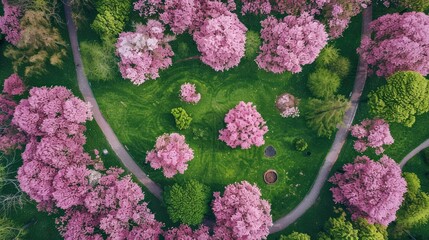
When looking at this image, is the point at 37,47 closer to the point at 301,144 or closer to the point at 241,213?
the point at 241,213

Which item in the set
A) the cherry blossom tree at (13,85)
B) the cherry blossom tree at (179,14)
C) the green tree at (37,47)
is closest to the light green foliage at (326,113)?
the cherry blossom tree at (179,14)

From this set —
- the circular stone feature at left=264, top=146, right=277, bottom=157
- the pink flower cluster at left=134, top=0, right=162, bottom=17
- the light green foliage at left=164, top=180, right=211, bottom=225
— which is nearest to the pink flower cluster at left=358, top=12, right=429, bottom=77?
the circular stone feature at left=264, top=146, right=277, bottom=157

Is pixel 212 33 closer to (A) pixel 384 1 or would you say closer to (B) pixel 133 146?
(B) pixel 133 146

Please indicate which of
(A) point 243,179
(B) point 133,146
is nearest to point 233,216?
(A) point 243,179

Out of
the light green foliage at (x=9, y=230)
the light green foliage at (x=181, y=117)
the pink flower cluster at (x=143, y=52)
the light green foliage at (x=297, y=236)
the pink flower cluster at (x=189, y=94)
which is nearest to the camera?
the light green foliage at (x=297, y=236)

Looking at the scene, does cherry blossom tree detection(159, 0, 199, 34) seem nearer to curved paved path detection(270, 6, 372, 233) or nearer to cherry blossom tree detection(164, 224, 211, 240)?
curved paved path detection(270, 6, 372, 233)

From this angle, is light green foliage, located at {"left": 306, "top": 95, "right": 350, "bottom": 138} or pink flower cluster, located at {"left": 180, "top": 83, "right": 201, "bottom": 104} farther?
pink flower cluster, located at {"left": 180, "top": 83, "right": 201, "bottom": 104}

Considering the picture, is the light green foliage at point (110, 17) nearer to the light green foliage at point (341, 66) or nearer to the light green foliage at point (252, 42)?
the light green foliage at point (252, 42)
